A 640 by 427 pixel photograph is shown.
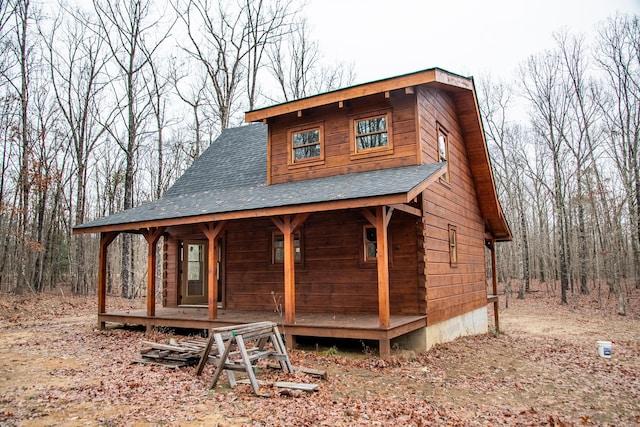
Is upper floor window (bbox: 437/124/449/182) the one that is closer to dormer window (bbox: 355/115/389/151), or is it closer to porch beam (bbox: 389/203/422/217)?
dormer window (bbox: 355/115/389/151)

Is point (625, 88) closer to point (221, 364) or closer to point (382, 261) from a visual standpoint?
point (382, 261)

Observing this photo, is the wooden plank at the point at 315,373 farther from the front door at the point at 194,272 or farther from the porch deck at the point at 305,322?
the front door at the point at 194,272

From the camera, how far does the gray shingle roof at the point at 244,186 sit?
8625 mm

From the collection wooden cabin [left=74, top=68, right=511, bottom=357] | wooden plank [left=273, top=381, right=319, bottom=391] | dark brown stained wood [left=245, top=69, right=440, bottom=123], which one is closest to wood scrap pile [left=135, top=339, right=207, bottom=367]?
wooden cabin [left=74, top=68, right=511, bottom=357]

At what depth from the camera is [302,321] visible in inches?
360

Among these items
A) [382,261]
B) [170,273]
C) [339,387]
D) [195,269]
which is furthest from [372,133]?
[170,273]

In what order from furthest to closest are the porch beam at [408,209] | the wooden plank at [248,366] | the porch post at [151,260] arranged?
the porch post at [151,260]
the porch beam at [408,209]
the wooden plank at [248,366]

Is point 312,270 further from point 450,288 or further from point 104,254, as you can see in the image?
point 104,254

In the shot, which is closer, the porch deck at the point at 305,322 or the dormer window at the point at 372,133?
the porch deck at the point at 305,322

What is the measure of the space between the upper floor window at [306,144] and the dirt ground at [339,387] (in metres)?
4.90

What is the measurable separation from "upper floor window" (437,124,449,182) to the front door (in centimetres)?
728

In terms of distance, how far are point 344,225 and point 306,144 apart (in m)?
2.56

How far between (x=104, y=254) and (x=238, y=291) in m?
3.75

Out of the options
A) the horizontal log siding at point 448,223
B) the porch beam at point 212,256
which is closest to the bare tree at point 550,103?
the horizontal log siding at point 448,223
